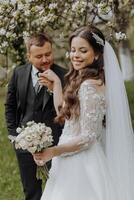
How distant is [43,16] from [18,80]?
168cm

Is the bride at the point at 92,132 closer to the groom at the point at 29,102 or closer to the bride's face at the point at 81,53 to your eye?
the bride's face at the point at 81,53

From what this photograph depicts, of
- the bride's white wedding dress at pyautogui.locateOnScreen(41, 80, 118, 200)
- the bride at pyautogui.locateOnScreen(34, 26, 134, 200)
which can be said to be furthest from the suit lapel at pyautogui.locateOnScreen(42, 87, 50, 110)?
the bride's white wedding dress at pyautogui.locateOnScreen(41, 80, 118, 200)

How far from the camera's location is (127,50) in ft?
66.4

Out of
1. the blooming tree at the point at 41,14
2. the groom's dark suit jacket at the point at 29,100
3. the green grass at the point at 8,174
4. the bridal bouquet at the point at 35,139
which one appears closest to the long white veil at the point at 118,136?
the bridal bouquet at the point at 35,139

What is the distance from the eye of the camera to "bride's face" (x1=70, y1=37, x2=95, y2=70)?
4961 mm

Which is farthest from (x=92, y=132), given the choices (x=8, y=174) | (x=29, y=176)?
(x=8, y=174)

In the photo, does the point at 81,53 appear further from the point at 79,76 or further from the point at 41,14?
the point at 41,14

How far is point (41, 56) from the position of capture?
5.67 metres

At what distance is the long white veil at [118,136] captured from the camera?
5.13 metres

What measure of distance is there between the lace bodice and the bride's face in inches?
6.1

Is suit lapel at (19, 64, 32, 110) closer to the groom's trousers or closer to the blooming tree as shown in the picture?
the groom's trousers

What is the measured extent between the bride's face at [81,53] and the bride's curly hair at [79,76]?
0.03 metres

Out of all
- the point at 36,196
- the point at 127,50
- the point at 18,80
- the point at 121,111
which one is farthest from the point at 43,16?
the point at 127,50

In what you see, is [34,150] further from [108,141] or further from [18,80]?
[18,80]
